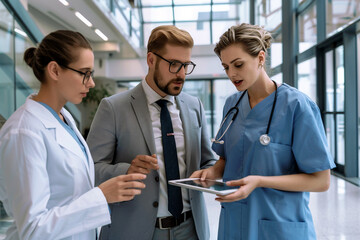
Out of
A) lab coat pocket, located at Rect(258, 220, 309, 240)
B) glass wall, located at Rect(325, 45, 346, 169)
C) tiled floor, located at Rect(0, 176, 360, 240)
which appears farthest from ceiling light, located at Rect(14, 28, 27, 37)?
glass wall, located at Rect(325, 45, 346, 169)

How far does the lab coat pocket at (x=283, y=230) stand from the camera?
1221 millimetres

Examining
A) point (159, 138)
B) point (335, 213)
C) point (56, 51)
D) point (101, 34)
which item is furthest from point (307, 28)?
point (56, 51)

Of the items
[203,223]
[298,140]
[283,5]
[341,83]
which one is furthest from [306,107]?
[283,5]

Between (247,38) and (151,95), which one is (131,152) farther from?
(247,38)

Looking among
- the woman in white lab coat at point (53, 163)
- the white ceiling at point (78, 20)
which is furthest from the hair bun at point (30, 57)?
the white ceiling at point (78, 20)

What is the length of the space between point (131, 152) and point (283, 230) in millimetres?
744

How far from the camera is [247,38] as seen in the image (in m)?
1.29

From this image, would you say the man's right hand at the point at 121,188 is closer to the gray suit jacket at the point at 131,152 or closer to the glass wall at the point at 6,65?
the gray suit jacket at the point at 131,152

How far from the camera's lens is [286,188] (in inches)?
46.9

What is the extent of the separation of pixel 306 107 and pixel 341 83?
504 centimetres

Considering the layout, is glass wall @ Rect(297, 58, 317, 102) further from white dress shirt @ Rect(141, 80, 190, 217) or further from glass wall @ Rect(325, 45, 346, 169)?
white dress shirt @ Rect(141, 80, 190, 217)

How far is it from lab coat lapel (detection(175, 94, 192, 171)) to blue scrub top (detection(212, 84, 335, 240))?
283 millimetres

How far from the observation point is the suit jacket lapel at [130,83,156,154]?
1488 mm

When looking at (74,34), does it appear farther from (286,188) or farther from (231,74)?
(286,188)
